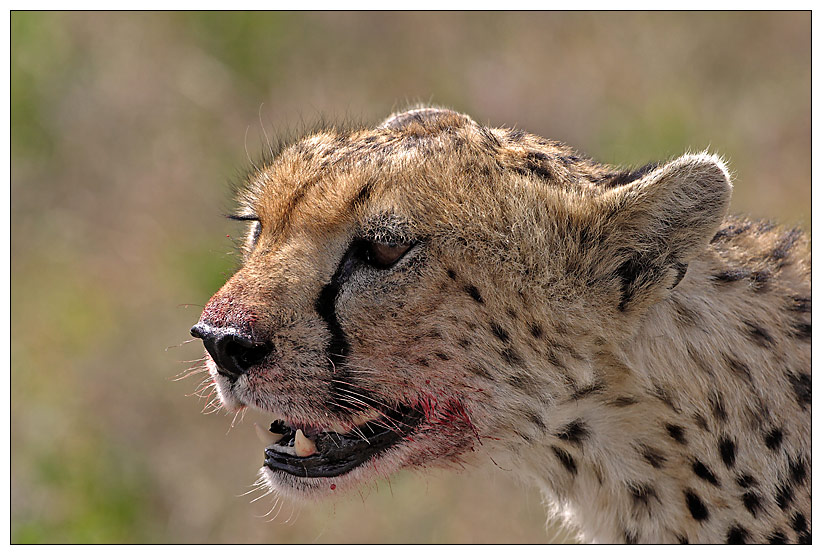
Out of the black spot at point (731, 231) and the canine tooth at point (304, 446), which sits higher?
the black spot at point (731, 231)

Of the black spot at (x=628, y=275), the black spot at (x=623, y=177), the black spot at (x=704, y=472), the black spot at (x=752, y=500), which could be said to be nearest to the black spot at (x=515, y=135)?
the black spot at (x=623, y=177)

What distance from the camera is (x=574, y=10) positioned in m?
7.04

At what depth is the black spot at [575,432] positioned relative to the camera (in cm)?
248

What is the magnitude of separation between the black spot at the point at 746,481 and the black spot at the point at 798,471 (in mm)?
102

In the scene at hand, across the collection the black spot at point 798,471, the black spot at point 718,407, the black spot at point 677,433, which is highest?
the black spot at point 718,407

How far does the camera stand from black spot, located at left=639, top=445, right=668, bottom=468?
8.07 feet

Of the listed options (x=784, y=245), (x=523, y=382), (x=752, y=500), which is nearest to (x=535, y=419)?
(x=523, y=382)

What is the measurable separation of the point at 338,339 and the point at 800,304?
1.17 m

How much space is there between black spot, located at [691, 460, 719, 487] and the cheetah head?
1.14 ft

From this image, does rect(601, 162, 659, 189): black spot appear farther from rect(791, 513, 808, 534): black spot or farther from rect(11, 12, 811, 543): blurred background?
rect(11, 12, 811, 543): blurred background

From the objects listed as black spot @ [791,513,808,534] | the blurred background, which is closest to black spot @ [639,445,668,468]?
black spot @ [791,513,808,534]

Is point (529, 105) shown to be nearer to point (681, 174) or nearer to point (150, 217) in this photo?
point (150, 217)

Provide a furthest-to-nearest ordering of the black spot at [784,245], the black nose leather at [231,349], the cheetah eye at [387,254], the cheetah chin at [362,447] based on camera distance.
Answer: the black spot at [784,245] → the cheetah chin at [362,447] → the cheetah eye at [387,254] → the black nose leather at [231,349]

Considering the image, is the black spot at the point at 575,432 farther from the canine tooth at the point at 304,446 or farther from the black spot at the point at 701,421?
the canine tooth at the point at 304,446
